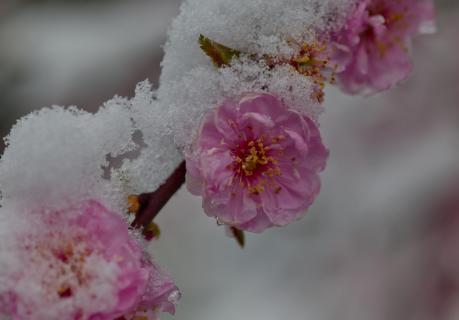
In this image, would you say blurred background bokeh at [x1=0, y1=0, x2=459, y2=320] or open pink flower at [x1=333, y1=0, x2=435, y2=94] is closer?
open pink flower at [x1=333, y1=0, x2=435, y2=94]

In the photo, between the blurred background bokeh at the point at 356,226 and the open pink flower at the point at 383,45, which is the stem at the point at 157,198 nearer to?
the open pink flower at the point at 383,45

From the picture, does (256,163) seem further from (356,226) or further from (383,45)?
(356,226)

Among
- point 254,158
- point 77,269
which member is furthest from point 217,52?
point 77,269

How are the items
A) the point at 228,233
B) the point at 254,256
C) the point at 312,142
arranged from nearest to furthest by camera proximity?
1. the point at 312,142
2. the point at 228,233
3. the point at 254,256

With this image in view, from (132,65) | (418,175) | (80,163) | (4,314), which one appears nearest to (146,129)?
(80,163)

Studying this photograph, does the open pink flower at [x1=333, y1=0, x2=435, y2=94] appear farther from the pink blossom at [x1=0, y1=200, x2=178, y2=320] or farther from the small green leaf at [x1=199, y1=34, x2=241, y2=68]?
the pink blossom at [x1=0, y1=200, x2=178, y2=320]

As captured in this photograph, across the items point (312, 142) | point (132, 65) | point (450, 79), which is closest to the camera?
point (312, 142)

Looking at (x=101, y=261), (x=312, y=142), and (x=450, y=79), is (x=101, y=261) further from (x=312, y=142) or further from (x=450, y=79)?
(x=450, y=79)

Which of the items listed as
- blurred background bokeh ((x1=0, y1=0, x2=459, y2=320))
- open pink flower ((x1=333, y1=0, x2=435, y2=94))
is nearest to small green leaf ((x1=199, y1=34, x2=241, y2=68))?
open pink flower ((x1=333, y1=0, x2=435, y2=94))
